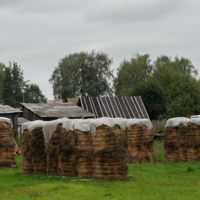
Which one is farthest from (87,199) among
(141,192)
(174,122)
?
(174,122)

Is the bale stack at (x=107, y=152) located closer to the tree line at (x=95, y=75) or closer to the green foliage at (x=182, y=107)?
the green foliage at (x=182, y=107)

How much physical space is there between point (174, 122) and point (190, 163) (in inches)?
107

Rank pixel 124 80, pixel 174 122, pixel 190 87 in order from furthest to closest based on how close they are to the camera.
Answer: pixel 124 80, pixel 190 87, pixel 174 122

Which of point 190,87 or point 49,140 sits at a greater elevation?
point 190,87

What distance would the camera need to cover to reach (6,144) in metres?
25.5

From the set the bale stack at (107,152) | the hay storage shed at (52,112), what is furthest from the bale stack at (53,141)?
the hay storage shed at (52,112)

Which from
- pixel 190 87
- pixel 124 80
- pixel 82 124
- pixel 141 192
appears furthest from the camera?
pixel 124 80

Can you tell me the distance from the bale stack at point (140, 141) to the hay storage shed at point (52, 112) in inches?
740

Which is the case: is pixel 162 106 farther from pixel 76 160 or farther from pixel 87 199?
pixel 87 199

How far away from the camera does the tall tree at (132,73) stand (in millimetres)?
84750

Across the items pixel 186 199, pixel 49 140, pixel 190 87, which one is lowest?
pixel 186 199

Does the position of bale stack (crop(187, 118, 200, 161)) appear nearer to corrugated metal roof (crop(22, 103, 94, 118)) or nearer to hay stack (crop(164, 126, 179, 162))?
hay stack (crop(164, 126, 179, 162))

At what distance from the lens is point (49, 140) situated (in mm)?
20703

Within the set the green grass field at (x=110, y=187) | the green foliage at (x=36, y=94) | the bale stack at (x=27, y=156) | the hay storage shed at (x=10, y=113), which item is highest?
the green foliage at (x=36, y=94)
